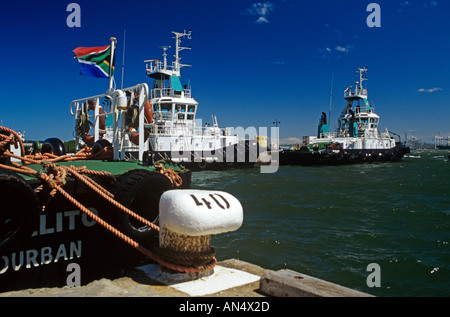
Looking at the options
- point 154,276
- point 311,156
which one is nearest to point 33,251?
point 154,276

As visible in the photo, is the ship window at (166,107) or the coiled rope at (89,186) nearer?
the coiled rope at (89,186)

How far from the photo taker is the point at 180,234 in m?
3.51

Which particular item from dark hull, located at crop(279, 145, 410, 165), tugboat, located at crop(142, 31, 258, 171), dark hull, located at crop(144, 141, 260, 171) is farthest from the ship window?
dark hull, located at crop(279, 145, 410, 165)

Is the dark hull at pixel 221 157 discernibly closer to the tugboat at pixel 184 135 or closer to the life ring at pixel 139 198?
the tugboat at pixel 184 135

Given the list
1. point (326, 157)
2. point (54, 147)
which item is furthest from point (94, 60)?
point (326, 157)

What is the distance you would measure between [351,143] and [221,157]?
2736cm

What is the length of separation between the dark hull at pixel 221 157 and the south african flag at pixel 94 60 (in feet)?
62.5

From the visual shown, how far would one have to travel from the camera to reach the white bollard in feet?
10.6

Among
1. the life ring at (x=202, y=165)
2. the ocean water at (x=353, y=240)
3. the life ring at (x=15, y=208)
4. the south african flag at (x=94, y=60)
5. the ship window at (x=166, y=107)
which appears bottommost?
the ocean water at (x=353, y=240)

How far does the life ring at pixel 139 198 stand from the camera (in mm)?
4094

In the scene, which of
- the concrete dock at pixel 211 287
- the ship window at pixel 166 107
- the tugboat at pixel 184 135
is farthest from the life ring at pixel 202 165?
the concrete dock at pixel 211 287

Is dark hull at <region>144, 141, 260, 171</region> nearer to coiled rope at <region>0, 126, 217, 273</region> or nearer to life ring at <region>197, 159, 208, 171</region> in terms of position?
life ring at <region>197, 159, 208, 171</region>

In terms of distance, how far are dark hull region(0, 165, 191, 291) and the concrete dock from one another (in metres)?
0.53

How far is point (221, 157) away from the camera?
30453 millimetres
